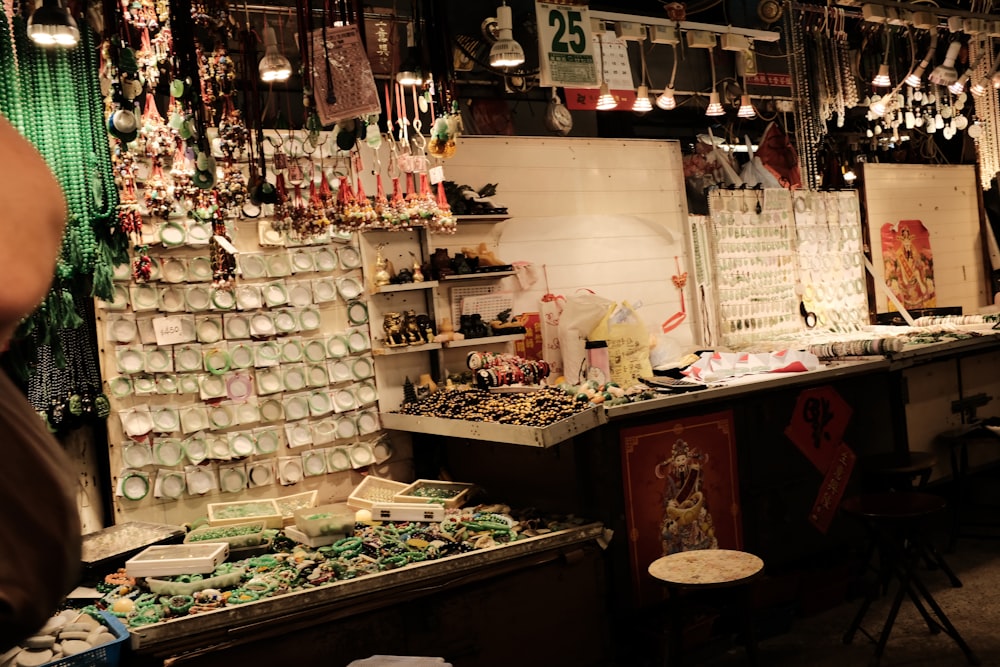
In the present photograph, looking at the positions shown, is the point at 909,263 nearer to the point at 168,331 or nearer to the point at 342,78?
the point at 342,78

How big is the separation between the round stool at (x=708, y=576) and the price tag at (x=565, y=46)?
119 inches

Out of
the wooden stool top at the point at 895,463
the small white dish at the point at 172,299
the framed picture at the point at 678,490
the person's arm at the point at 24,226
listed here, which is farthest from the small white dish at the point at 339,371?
the person's arm at the point at 24,226

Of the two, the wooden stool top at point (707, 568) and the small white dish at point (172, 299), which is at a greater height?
the small white dish at point (172, 299)

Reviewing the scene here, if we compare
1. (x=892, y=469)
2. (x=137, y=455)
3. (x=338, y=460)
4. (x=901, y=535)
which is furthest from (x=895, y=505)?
(x=137, y=455)

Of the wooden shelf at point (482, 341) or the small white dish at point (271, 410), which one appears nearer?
the small white dish at point (271, 410)

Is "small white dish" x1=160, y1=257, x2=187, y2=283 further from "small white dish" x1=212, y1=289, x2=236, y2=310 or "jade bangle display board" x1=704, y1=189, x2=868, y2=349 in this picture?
"jade bangle display board" x1=704, y1=189, x2=868, y2=349

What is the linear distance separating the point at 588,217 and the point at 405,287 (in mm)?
1739

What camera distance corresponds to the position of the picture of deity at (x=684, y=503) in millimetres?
4508

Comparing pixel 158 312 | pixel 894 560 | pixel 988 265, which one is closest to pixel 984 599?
pixel 894 560

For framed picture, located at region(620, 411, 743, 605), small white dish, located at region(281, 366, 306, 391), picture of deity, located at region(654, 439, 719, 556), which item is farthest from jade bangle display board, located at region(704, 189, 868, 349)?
small white dish, located at region(281, 366, 306, 391)

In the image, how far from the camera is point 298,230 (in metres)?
4.17

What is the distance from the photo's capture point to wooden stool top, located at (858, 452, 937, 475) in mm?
5285

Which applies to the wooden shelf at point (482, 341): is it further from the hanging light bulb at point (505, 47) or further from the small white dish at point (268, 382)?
the hanging light bulb at point (505, 47)

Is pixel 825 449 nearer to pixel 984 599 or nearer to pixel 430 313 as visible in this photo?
pixel 984 599
